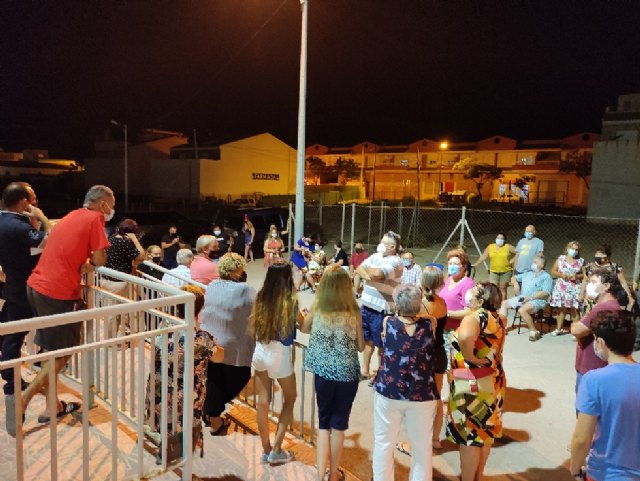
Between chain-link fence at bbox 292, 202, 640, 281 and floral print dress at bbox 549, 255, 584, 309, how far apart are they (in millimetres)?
7514

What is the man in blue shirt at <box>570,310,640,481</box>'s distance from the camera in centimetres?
247

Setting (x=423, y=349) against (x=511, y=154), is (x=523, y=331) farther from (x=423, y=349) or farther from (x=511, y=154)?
(x=511, y=154)

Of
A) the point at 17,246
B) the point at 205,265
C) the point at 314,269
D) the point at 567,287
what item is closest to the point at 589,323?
the point at 205,265

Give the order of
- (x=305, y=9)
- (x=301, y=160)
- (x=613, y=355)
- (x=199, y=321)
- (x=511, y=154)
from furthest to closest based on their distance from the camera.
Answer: (x=511, y=154), (x=301, y=160), (x=305, y=9), (x=199, y=321), (x=613, y=355)

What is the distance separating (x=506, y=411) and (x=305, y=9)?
29.2 ft

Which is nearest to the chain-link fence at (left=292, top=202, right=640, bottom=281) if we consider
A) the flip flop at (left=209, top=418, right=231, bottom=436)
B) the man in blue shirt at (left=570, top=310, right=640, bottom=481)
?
the flip flop at (left=209, top=418, right=231, bottom=436)

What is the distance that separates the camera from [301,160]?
38.3ft

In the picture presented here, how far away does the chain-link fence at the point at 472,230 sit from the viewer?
18953mm

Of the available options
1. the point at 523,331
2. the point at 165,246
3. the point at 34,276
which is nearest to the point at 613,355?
the point at 34,276

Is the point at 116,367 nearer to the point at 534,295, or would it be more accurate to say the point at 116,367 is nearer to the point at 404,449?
the point at 404,449

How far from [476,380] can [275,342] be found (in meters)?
1.58

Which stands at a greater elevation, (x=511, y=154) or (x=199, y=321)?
(x=511, y=154)

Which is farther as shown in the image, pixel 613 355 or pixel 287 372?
A: pixel 287 372

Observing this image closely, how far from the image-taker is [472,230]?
1025 inches
